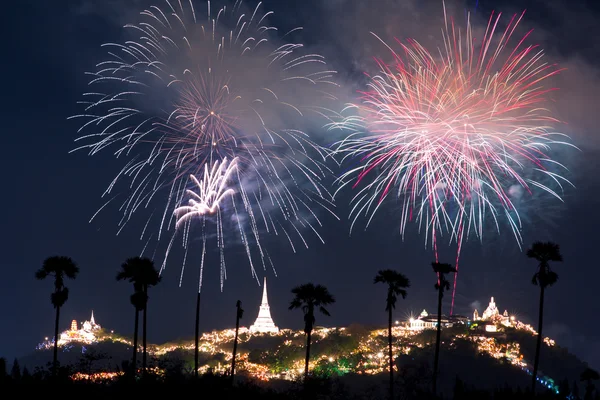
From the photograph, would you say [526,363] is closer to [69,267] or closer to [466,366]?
[466,366]

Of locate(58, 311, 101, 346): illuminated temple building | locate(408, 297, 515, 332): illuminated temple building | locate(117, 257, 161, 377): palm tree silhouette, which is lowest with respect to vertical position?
locate(58, 311, 101, 346): illuminated temple building

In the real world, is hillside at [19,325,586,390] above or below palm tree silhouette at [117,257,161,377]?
below

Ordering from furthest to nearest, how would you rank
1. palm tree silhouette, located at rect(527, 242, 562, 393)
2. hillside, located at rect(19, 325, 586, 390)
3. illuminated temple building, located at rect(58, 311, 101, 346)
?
1. illuminated temple building, located at rect(58, 311, 101, 346)
2. hillside, located at rect(19, 325, 586, 390)
3. palm tree silhouette, located at rect(527, 242, 562, 393)

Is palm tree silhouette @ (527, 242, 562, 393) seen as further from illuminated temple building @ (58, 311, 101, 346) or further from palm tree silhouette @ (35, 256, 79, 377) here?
illuminated temple building @ (58, 311, 101, 346)

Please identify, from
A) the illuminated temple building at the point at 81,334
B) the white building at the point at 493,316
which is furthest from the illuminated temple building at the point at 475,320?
the illuminated temple building at the point at 81,334

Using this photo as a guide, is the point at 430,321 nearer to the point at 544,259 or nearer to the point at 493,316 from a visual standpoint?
the point at 493,316

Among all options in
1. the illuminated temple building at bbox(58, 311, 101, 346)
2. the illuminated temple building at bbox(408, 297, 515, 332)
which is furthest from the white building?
the illuminated temple building at bbox(58, 311, 101, 346)

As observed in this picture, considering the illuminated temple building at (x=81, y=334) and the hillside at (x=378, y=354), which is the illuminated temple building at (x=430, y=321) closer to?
the hillside at (x=378, y=354)

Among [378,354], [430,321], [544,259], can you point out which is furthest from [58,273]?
[430,321]

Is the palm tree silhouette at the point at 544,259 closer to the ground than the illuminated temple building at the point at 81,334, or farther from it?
farther from it
